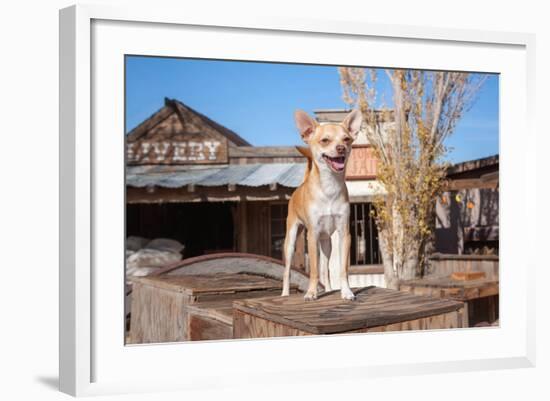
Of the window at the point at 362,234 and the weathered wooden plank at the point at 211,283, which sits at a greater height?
the window at the point at 362,234

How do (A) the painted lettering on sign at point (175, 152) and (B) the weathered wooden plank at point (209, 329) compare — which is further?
(B) the weathered wooden plank at point (209, 329)

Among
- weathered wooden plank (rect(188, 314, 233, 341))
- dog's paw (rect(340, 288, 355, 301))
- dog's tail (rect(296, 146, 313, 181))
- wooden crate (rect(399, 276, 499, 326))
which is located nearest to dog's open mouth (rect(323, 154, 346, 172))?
dog's tail (rect(296, 146, 313, 181))

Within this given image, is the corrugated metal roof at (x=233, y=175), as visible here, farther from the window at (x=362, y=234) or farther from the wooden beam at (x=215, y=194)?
the window at (x=362, y=234)

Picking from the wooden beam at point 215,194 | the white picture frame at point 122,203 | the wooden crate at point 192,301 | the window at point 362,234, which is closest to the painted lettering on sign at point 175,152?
the wooden beam at point 215,194

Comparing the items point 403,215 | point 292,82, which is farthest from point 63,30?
point 403,215

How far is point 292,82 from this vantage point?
327 inches

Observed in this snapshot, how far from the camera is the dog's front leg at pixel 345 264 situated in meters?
8.43

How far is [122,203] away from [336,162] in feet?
7.12

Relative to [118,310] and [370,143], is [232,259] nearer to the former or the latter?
[118,310]

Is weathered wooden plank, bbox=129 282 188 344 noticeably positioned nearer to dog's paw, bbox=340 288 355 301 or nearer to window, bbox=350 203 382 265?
dog's paw, bbox=340 288 355 301

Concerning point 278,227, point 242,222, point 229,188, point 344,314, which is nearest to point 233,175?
point 229,188

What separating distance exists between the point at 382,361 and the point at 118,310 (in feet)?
8.67

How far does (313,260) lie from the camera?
8.41 metres

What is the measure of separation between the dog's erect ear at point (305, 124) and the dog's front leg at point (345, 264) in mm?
1009
